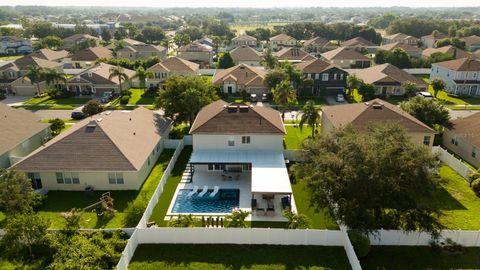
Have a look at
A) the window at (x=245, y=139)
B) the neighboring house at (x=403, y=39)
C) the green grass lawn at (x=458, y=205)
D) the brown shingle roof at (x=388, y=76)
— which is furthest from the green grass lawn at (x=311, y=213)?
the neighboring house at (x=403, y=39)

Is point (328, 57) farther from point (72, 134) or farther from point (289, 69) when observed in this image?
point (72, 134)

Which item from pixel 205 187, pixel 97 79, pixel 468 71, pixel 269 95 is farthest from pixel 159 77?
pixel 468 71

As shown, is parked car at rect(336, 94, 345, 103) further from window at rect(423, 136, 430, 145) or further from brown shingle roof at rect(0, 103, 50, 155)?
brown shingle roof at rect(0, 103, 50, 155)

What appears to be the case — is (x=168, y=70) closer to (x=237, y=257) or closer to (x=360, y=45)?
(x=237, y=257)

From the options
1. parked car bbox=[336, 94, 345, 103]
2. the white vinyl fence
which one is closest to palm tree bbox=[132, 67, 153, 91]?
parked car bbox=[336, 94, 345, 103]

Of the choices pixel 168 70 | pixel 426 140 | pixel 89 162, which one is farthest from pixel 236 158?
pixel 168 70

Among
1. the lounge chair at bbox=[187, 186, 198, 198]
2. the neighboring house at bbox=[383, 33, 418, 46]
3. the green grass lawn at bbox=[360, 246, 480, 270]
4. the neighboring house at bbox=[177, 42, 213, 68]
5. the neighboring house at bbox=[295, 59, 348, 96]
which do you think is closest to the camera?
the green grass lawn at bbox=[360, 246, 480, 270]

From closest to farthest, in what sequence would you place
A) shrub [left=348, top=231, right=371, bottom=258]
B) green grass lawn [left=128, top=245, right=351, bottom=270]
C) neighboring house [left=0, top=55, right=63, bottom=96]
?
1. green grass lawn [left=128, top=245, right=351, bottom=270]
2. shrub [left=348, top=231, right=371, bottom=258]
3. neighboring house [left=0, top=55, right=63, bottom=96]

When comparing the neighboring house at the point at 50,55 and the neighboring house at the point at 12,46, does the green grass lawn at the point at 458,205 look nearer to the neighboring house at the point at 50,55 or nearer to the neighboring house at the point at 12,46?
the neighboring house at the point at 50,55
